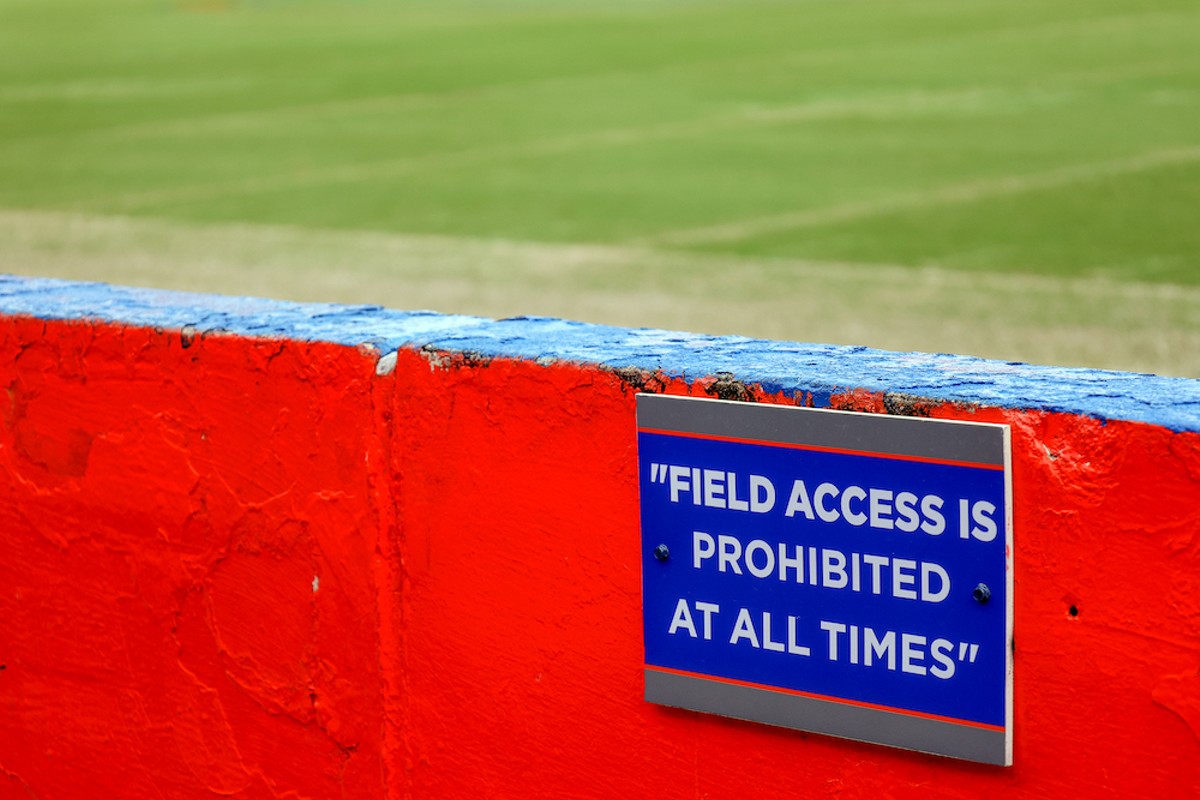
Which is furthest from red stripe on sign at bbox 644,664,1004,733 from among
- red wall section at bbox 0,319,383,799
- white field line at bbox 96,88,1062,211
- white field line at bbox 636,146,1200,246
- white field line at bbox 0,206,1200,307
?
white field line at bbox 96,88,1062,211

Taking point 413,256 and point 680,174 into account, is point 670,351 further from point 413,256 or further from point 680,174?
point 680,174

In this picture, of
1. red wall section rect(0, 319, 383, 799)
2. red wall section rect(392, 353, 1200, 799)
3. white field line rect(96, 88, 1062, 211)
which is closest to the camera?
red wall section rect(392, 353, 1200, 799)

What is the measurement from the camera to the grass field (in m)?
9.86

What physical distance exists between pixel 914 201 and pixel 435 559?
10068 millimetres

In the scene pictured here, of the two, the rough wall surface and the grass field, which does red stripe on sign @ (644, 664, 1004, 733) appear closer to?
the rough wall surface

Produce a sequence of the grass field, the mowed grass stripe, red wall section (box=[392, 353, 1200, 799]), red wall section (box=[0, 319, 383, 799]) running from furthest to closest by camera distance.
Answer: the grass field < the mowed grass stripe < red wall section (box=[0, 319, 383, 799]) < red wall section (box=[392, 353, 1200, 799])

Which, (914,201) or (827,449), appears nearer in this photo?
(827,449)

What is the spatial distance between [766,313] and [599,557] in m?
6.84

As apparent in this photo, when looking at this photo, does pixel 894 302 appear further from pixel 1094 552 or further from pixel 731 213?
pixel 1094 552

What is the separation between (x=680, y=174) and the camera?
46.5 ft

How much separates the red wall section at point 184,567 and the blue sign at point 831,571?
635 mm

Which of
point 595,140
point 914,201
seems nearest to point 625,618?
point 914,201

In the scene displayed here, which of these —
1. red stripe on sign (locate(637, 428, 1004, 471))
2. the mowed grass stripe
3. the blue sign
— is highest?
red stripe on sign (locate(637, 428, 1004, 471))

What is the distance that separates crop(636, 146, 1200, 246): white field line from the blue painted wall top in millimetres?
8449
